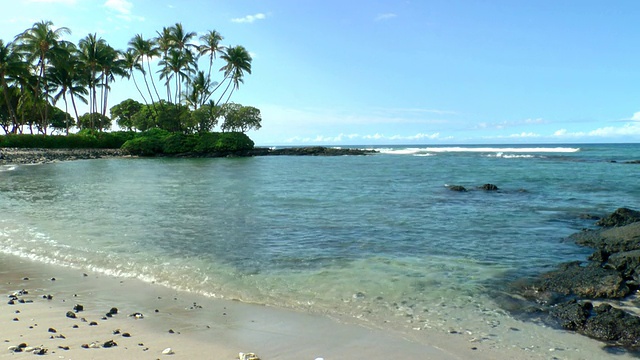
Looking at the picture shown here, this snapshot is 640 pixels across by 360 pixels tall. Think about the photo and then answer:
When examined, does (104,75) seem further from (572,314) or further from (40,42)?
(572,314)

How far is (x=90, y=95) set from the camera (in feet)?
205

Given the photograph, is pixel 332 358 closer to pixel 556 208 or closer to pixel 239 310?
pixel 239 310

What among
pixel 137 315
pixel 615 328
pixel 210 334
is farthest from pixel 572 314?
pixel 137 315

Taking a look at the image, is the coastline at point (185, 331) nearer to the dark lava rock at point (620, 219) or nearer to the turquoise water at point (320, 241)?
the turquoise water at point (320, 241)

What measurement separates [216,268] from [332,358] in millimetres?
4110

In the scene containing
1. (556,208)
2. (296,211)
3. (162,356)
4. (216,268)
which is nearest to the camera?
(162,356)

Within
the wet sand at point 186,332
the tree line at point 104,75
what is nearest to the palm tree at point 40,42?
the tree line at point 104,75

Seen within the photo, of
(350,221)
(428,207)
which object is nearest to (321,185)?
(428,207)

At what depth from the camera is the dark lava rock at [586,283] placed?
6.64m

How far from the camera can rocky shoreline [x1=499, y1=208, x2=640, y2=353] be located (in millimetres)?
5160

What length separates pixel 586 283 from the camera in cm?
689

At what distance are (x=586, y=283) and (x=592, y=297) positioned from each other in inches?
13.0

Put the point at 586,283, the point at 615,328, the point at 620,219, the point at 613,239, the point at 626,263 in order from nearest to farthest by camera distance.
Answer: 1. the point at 615,328
2. the point at 586,283
3. the point at 626,263
4. the point at 613,239
5. the point at 620,219

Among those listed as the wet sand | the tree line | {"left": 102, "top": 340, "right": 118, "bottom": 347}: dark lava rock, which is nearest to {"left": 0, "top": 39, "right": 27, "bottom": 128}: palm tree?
the tree line
